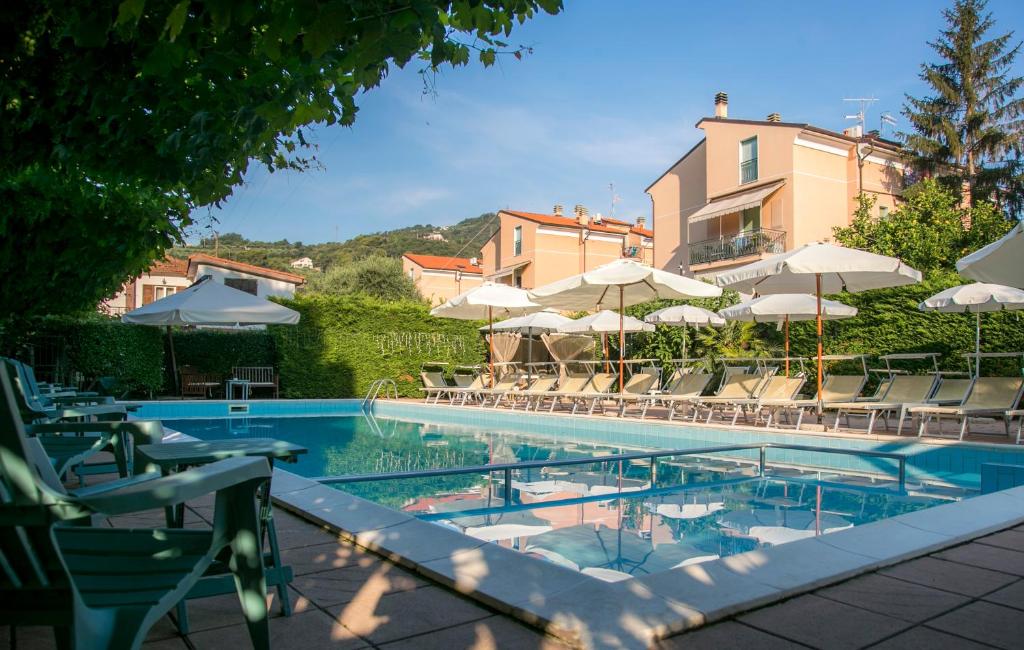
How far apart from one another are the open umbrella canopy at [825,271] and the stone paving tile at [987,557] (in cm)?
616

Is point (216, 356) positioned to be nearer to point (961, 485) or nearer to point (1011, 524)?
point (961, 485)

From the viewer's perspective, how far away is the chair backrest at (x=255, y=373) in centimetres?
1664

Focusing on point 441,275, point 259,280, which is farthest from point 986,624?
point 441,275

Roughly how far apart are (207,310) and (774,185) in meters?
18.6

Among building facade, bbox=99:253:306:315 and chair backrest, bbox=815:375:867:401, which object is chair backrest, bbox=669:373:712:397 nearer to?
chair backrest, bbox=815:375:867:401

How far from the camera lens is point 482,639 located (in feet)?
6.91

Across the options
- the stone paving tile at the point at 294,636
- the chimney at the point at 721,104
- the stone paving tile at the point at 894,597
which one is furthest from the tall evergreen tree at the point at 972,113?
the stone paving tile at the point at 294,636

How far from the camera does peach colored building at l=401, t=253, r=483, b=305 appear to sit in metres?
45.2

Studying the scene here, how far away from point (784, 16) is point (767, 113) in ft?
23.9

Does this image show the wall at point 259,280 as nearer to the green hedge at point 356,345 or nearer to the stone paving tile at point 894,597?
the green hedge at point 356,345

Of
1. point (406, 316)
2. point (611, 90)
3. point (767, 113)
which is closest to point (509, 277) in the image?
point (767, 113)

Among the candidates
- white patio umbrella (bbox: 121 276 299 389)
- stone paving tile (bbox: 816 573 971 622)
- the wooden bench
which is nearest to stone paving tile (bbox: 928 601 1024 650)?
stone paving tile (bbox: 816 573 971 622)

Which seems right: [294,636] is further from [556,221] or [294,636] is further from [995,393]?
[556,221]

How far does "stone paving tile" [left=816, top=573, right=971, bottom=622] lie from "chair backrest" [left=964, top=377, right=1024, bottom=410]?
6816 millimetres
